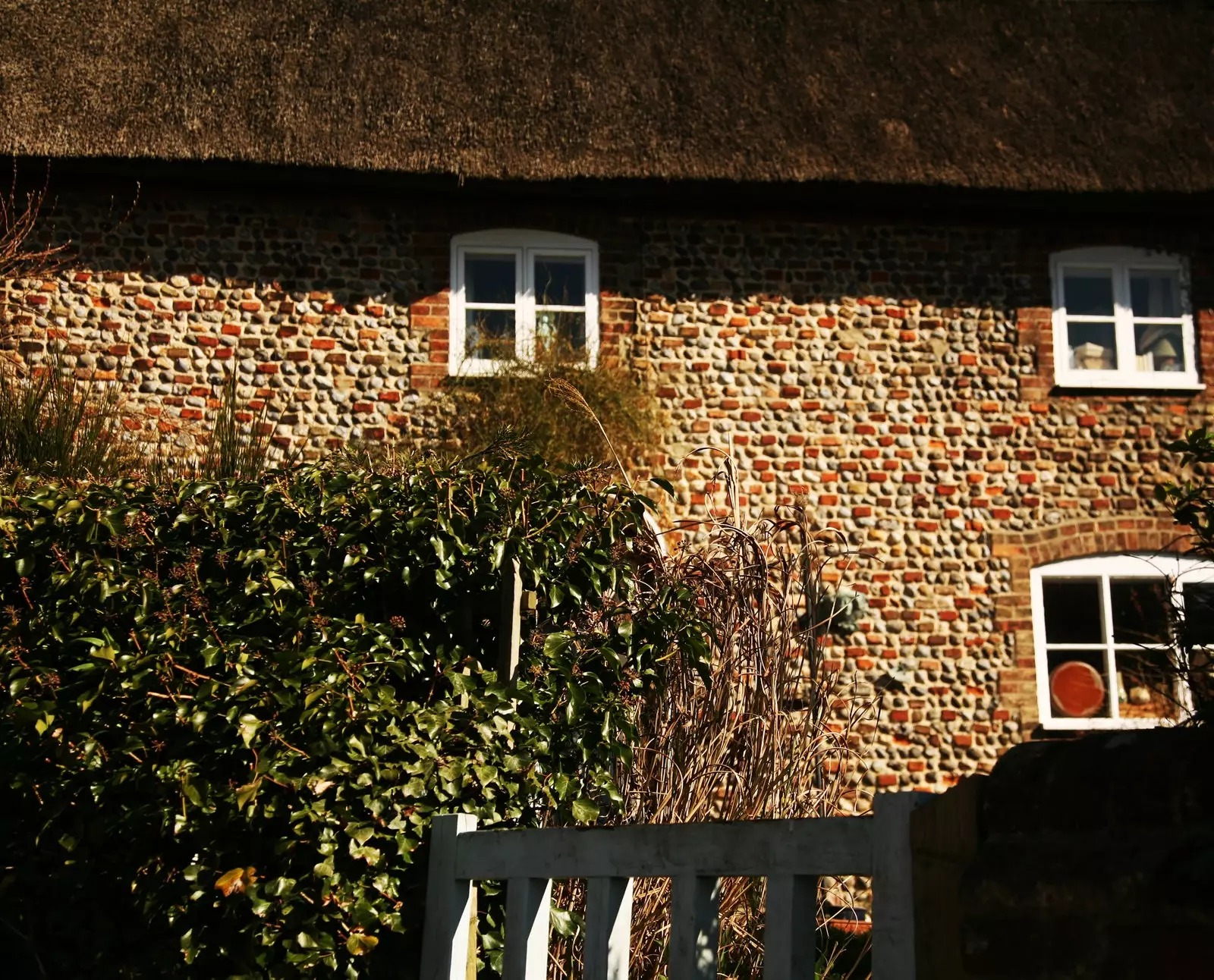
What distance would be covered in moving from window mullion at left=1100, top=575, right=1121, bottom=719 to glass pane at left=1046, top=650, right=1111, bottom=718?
0.03 metres

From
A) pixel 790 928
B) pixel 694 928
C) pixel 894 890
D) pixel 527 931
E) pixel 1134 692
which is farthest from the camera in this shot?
pixel 1134 692

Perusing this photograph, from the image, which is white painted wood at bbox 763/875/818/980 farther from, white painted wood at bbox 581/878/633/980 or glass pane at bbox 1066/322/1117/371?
glass pane at bbox 1066/322/1117/371

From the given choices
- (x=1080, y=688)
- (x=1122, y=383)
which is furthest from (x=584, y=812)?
(x=1122, y=383)

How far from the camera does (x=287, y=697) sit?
3.91 meters

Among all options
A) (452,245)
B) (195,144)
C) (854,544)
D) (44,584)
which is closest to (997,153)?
(854,544)

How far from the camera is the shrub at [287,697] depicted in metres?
3.85

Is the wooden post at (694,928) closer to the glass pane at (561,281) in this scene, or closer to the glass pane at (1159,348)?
the glass pane at (561,281)

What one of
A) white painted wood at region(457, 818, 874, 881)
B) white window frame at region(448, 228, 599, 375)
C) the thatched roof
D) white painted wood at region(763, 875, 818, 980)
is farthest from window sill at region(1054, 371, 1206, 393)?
white painted wood at region(763, 875, 818, 980)

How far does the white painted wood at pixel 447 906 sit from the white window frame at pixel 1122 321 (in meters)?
6.96

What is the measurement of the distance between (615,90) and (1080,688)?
5.21m

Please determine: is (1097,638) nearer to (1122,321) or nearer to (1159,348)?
(1159,348)

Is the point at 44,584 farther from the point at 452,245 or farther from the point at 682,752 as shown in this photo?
the point at 452,245

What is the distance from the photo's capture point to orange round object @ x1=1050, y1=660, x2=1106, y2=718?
910cm

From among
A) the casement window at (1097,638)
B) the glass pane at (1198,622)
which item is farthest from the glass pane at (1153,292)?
the glass pane at (1198,622)
